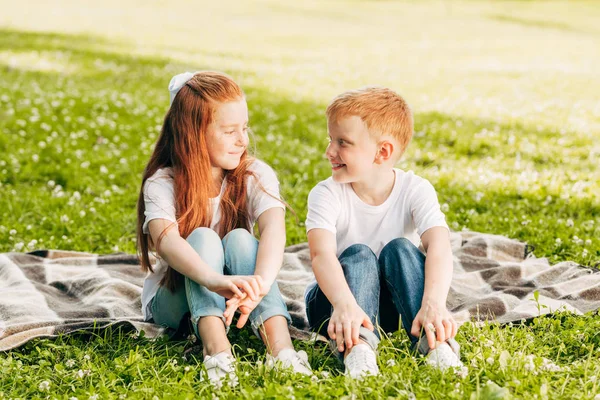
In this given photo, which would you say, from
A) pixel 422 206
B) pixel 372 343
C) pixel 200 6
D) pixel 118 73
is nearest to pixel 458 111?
pixel 118 73

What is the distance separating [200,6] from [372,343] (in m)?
32.7

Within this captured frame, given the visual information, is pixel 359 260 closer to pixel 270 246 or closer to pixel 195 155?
pixel 270 246

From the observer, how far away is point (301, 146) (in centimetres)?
962

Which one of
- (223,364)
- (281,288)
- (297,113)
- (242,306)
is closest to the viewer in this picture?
(223,364)

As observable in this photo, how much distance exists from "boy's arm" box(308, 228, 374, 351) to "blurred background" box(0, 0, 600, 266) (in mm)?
2331

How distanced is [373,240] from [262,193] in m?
0.74

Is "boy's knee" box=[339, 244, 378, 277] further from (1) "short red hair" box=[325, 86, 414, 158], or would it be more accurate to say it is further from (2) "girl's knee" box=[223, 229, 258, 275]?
(1) "short red hair" box=[325, 86, 414, 158]

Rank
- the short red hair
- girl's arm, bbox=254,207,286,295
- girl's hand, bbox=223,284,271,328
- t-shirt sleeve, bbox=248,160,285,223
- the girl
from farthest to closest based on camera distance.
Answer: t-shirt sleeve, bbox=248,160,285,223 < the short red hair < girl's arm, bbox=254,207,286,295 < the girl < girl's hand, bbox=223,284,271,328

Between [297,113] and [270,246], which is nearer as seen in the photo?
[270,246]

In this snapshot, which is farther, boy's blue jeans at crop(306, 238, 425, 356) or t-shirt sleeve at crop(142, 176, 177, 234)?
t-shirt sleeve at crop(142, 176, 177, 234)

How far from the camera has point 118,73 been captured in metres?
15.2

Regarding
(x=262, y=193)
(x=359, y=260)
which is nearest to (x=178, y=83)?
(x=262, y=193)

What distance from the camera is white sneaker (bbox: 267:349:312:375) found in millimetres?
3668

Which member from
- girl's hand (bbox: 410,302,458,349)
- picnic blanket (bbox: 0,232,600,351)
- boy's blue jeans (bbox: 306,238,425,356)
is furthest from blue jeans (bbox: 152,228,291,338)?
girl's hand (bbox: 410,302,458,349)
